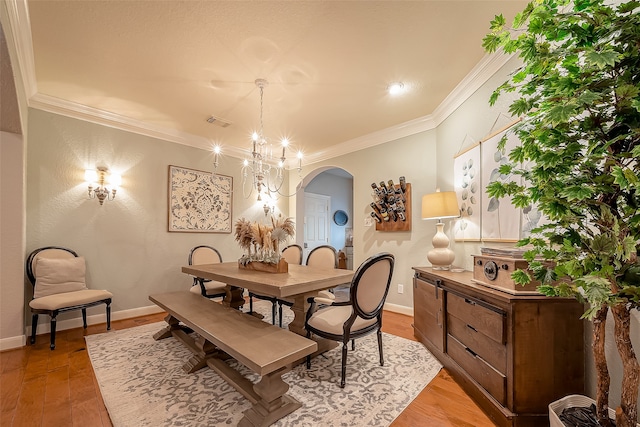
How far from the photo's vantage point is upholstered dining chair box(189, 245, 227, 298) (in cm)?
323

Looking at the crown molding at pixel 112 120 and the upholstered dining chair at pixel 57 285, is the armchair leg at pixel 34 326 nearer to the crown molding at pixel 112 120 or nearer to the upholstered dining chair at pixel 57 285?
the upholstered dining chair at pixel 57 285

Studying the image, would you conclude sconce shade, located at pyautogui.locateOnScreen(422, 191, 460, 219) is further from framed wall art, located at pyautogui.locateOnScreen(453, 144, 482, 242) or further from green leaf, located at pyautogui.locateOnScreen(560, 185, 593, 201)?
green leaf, located at pyautogui.locateOnScreen(560, 185, 593, 201)

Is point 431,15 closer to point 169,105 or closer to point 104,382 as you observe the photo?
point 169,105

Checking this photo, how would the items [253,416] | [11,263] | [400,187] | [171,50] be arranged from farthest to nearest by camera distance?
[400,187]
[11,263]
[171,50]
[253,416]

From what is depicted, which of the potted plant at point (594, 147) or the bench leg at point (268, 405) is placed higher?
the potted plant at point (594, 147)

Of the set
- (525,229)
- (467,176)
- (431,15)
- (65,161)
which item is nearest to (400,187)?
(467,176)

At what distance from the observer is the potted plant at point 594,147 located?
0.81m


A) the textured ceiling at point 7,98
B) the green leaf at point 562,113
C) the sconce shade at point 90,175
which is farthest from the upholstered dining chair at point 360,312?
the sconce shade at point 90,175

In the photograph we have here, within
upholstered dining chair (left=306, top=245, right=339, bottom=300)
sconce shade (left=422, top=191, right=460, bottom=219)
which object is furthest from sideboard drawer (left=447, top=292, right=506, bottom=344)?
upholstered dining chair (left=306, top=245, right=339, bottom=300)

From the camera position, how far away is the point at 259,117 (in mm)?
3441

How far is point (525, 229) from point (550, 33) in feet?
4.84

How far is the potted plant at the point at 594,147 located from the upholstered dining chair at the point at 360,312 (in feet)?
3.52

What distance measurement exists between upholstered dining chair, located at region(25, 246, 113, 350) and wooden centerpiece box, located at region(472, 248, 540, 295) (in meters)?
3.75

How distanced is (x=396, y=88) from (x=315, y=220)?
411 cm
